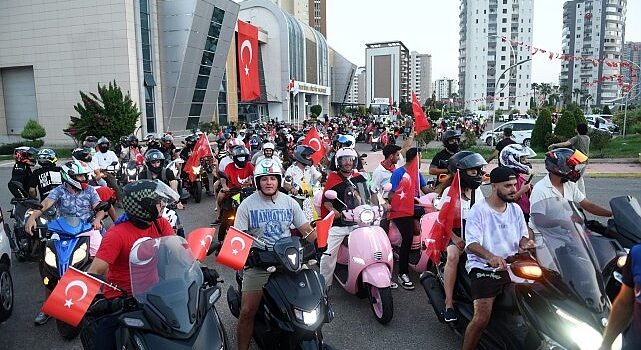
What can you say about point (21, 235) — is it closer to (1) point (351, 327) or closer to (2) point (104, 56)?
(1) point (351, 327)

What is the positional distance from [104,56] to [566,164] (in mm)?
35738

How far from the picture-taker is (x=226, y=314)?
5.18 meters

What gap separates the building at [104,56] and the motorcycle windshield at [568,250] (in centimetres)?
3448

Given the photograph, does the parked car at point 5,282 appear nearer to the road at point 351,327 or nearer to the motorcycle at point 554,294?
the road at point 351,327

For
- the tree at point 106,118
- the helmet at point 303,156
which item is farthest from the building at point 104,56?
the helmet at point 303,156

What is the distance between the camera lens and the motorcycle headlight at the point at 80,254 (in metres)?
4.73

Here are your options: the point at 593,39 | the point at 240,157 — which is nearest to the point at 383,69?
the point at 593,39

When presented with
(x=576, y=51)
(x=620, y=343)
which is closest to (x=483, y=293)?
(x=620, y=343)

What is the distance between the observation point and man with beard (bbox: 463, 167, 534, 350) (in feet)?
11.7

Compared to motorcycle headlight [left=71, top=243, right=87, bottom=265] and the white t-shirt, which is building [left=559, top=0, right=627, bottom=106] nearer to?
the white t-shirt

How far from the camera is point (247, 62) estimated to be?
179 ft

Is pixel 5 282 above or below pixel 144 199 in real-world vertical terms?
below

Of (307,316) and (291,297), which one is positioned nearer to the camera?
(307,316)

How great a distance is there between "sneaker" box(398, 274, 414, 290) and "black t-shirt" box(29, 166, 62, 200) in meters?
5.39
